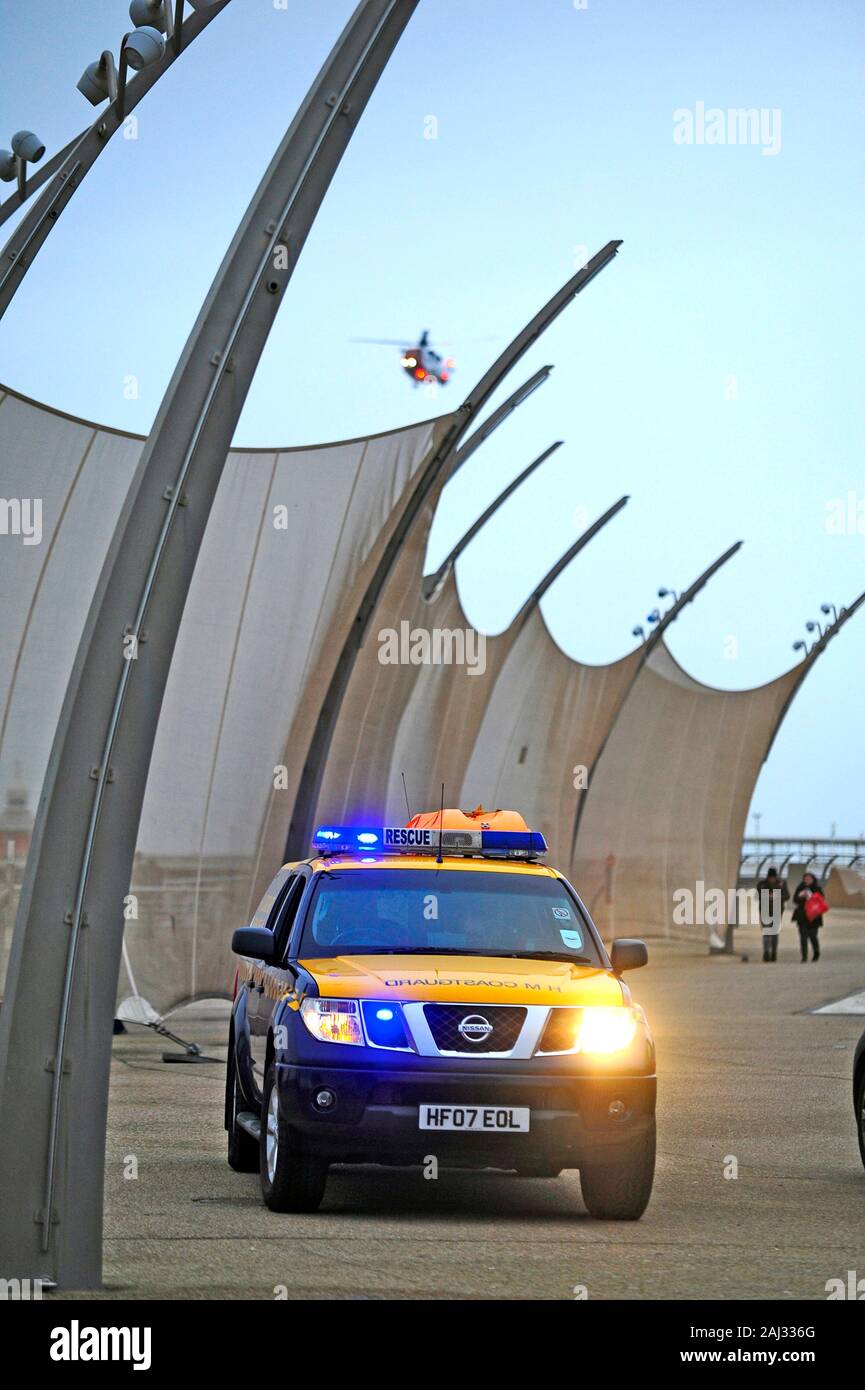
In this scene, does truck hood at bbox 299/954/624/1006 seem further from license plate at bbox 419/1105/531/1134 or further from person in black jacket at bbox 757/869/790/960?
person in black jacket at bbox 757/869/790/960

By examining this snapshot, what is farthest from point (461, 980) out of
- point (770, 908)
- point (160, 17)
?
point (770, 908)

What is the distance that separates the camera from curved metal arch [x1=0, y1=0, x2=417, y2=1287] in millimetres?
6832

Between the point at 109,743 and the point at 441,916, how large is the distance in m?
3.61

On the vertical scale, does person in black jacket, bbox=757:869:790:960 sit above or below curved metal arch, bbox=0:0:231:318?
below

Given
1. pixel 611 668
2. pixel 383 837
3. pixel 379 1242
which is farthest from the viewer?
pixel 611 668

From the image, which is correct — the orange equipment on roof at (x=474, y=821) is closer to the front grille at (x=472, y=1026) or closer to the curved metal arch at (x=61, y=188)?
the front grille at (x=472, y=1026)

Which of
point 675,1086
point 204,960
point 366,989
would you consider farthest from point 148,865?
point 366,989

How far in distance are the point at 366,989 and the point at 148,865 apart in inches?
455

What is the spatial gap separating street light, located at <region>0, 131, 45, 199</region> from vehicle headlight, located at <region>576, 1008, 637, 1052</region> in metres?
7.69

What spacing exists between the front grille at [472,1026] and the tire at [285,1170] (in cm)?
79

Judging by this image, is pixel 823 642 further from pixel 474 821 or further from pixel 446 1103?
pixel 446 1103

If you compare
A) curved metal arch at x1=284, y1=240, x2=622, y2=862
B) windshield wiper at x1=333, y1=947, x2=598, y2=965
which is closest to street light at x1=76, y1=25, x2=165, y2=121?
windshield wiper at x1=333, y1=947, x2=598, y2=965
